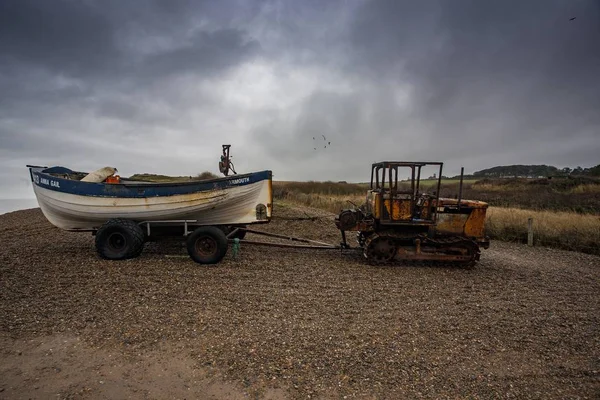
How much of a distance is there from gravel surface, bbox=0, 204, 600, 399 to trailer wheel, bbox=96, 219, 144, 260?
25 centimetres

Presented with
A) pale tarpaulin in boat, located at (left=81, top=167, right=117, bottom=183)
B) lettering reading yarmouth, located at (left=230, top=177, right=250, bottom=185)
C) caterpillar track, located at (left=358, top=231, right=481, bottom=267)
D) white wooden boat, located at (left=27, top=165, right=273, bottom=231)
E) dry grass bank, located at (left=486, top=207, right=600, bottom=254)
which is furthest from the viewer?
dry grass bank, located at (left=486, top=207, right=600, bottom=254)

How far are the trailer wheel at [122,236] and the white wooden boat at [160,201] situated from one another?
1.31 ft

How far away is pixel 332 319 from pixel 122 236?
17.6ft

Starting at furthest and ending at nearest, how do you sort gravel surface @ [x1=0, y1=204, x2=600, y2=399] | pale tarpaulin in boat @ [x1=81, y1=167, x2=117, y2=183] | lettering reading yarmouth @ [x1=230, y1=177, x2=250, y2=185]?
pale tarpaulin in boat @ [x1=81, y1=167, x2=117, y2=183], lettering reading yarmouth @ [x1=230, y1=177, x2=250, y2=185], gravel surface @ [x1=0, y1=204, x2=600, y2=399]

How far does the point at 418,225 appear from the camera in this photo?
7996 mm

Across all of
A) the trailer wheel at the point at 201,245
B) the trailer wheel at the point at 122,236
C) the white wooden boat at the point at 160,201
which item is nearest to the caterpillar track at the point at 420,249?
the white wooden boat at the point at 160,201

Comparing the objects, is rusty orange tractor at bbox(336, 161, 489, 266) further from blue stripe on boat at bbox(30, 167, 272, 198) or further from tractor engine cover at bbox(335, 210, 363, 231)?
blue stripe on boat at bbox(30, 167, 272, 198)

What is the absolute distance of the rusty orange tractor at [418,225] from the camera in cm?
792

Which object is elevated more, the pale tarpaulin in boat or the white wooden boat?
the pale tarpaulin in boat

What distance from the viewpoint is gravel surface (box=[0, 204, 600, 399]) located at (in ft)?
12.2

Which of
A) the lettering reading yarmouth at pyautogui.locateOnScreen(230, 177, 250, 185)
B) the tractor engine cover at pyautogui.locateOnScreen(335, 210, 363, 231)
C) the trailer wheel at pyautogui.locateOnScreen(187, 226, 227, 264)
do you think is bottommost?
the trailer wheel at pyautogui.locateOnScreen(187, 226, 227, 264)

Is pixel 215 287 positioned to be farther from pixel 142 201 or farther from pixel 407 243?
pixel 407 243

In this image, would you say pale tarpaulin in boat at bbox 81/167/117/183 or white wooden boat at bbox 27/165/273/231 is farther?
pale tarpaulin in boat at bbox 81/167/117/183

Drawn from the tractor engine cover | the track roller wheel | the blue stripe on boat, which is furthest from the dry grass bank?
the blue stripe on boat
